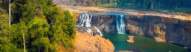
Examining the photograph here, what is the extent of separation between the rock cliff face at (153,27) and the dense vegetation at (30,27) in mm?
30095

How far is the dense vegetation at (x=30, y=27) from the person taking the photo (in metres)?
18.8

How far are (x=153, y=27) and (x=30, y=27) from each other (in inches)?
1450

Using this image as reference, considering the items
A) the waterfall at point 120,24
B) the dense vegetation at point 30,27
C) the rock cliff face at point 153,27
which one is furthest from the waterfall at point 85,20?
the dense vegetation at point 30,27

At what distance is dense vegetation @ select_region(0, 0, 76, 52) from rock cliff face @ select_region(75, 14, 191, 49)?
30.1 m

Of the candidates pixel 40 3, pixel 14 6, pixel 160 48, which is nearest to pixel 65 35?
pixel 40 3

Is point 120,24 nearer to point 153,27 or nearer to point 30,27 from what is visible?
point 153,27

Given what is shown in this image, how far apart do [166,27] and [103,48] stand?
2116 cm

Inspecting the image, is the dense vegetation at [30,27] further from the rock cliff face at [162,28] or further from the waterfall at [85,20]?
the waterfall at [85,20]

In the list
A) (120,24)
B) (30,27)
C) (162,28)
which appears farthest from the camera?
(120,24)

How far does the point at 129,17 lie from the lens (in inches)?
2179

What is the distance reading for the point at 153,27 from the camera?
165 ft

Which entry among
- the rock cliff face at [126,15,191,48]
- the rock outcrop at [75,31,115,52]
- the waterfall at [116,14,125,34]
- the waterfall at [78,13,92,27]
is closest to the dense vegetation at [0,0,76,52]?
the rock outcrop at [75,31,115,52]

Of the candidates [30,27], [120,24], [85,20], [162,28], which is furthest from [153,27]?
[30,27]

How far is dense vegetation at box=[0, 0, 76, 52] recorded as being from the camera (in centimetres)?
1881
